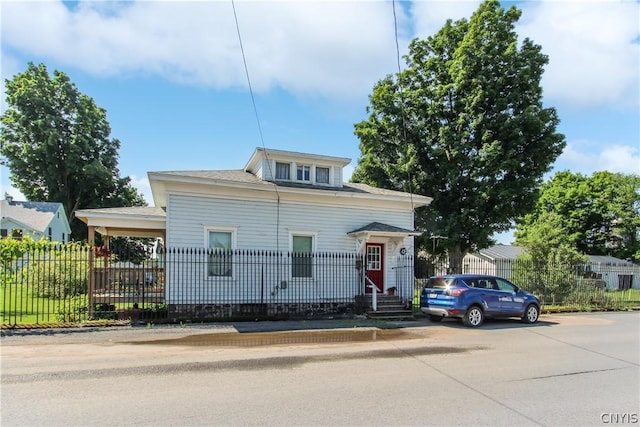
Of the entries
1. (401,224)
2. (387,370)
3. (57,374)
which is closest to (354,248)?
(401,224)

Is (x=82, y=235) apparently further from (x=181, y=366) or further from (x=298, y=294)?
(x=181, y=366)

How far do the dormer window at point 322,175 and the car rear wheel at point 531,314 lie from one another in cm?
901

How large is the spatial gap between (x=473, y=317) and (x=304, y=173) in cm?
853

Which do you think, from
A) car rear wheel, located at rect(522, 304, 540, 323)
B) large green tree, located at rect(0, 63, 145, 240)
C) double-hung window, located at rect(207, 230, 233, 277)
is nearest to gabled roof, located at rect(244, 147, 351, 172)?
double-hung window, located at rect(207, 230, 233, 277)

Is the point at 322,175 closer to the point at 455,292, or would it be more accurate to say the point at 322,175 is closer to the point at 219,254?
the point at 219,254

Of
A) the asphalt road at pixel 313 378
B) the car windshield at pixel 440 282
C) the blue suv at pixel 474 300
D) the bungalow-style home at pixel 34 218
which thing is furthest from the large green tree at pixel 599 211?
the bungalow-style home at pixel 34 218

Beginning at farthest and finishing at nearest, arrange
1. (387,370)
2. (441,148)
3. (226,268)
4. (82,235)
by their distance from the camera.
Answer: (82,235) < (441,148) < (226,268) < (387,370)

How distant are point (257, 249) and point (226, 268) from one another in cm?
128

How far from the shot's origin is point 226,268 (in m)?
14.9

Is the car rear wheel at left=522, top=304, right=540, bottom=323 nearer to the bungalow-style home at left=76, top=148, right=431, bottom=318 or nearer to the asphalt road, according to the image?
the asphalt road

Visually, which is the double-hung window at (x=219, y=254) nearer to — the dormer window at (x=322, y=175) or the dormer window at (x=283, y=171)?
the dormer window at (x=283, y=171)

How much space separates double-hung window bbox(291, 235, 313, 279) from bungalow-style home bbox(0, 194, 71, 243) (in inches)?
1103

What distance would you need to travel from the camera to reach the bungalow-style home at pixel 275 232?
14344 millimetres

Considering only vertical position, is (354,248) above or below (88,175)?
below
